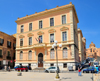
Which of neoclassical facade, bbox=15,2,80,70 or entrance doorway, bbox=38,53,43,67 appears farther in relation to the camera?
entrance doorway, bbox=38,53,43,67

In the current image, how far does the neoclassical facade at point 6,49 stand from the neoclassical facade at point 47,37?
19.8 feet

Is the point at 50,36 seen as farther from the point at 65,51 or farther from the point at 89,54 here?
the point at 89,54

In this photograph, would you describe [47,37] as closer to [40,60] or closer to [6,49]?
[40,60]

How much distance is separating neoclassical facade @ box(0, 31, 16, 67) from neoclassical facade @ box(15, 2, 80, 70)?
6.04 m

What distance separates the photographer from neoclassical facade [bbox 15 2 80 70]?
28.5 metres

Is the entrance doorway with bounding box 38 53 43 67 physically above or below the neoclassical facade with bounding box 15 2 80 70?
below

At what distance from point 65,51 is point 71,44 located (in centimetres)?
227

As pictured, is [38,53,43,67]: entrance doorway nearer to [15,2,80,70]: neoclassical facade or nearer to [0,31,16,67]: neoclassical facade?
[15,2,80,70]: neoclassical facade

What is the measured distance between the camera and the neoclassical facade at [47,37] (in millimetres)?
28469

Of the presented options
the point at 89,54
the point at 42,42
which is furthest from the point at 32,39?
the point at 89,54

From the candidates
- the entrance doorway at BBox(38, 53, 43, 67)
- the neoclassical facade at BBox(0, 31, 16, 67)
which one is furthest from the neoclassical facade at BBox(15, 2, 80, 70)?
the neoclassical facade at BBox(0, 31, 16, 67)

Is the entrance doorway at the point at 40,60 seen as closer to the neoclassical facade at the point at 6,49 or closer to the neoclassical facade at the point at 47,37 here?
the neoclassical facade at the point at 47,37

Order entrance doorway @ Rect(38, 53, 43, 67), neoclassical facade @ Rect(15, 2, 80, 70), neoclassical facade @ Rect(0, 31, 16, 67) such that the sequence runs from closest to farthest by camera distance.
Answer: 1. neoclassical facade @ Rect(15, 2, 80, 70)
2. entrance doorway @ Rect(38, 53, 43, 67)
3. neoclassical facade @ Rect(0, 31, 16, 67)

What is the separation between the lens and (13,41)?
43625 millimetres
